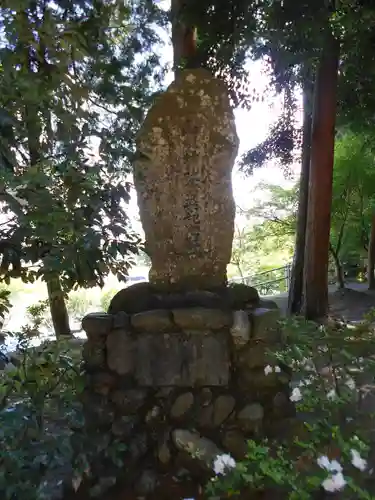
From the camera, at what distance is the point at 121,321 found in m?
2.55

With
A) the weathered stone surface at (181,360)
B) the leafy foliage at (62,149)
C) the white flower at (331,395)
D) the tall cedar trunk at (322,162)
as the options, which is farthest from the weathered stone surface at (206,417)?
the tall cedar trunk at (322,162)

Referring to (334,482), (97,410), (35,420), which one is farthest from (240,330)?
(35,420)

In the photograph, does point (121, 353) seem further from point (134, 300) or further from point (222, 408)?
point (222, 408)

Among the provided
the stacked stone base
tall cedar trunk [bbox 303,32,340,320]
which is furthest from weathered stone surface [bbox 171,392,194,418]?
tall cedar trunk [bbox 303,32,340,320]

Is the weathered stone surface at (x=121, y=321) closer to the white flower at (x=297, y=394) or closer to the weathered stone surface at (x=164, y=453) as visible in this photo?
the weathered stone surface at (x=164, y=453)

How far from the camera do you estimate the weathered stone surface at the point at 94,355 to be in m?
2.54

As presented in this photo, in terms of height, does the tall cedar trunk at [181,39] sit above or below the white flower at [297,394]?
above

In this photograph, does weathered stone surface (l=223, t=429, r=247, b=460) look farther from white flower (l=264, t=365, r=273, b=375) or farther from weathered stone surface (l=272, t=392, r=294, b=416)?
white flower (l=264, t=365, r=273, b=375)

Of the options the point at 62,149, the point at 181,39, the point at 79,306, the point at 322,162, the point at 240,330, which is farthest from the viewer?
the point at 79,306

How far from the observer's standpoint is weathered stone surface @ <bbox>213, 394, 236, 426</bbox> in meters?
2.39

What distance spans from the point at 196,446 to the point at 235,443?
0.68 feet

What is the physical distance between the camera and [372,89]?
6.23 m

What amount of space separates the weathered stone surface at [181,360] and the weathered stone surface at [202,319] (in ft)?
0.17

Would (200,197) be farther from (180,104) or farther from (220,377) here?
(220,377)
